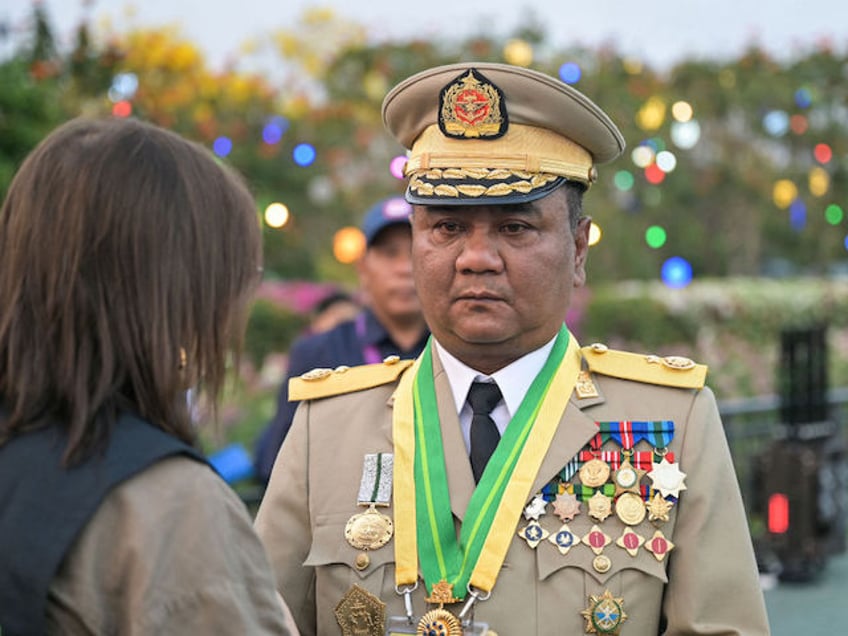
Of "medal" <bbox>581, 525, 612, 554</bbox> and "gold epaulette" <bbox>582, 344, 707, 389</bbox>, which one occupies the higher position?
"gold epaulette" <bbox>582, 344, 707, 389</bbox>

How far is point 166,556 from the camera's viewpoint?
1.82 m

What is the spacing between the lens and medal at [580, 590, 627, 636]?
262cm

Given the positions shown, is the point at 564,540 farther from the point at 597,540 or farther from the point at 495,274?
the point at 495,274

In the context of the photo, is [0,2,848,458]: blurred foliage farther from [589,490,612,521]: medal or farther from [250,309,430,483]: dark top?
[589,490,612,521]: medal

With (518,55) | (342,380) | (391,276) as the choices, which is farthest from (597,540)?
(518,55)

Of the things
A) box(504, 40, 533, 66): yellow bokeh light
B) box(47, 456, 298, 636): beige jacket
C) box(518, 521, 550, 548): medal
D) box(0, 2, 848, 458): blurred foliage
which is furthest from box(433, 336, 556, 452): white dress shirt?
box(504, 40, 533, 66): yellow bokeh light

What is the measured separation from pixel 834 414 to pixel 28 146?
665cm

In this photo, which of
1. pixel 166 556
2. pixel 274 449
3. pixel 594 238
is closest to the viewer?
pixel 166 556

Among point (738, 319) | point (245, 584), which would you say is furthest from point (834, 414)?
point (245, 584)

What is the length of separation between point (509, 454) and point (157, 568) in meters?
1.13

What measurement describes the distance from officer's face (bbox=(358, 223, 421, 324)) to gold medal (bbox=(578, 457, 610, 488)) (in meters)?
2.24

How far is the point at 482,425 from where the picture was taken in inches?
113

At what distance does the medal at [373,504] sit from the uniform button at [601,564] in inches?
17.5

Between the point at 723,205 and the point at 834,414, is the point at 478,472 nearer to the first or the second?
the point at 834,414
